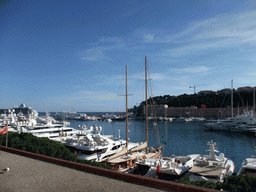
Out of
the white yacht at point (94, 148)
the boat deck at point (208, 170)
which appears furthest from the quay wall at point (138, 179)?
the white yacht at point (94, 148)

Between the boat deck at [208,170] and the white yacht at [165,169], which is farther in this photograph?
the white yacht at [165,169]

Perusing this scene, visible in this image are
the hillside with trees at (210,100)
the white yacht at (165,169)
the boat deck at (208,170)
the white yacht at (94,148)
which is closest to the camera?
the boat deck at (208,170)

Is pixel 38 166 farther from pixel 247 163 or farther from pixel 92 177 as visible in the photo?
pixel 247 163

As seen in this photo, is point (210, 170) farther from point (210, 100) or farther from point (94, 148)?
point (210, 100)

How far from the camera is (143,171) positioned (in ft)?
51.8

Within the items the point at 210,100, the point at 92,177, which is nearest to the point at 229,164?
the point at 92,177

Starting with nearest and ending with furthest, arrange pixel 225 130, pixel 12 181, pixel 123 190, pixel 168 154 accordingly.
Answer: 1. pixel 123 190
2. pixel 12 181
3. pixel 168 154
4. pixel 225 130

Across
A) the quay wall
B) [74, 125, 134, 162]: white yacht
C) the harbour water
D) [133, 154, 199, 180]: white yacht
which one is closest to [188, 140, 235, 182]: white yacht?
[133, 154, 199, 180]: white yacht

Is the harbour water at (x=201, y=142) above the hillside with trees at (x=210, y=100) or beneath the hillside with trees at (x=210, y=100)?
beneath

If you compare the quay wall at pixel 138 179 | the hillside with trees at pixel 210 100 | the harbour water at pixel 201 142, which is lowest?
the harbour water at pixel 201 142

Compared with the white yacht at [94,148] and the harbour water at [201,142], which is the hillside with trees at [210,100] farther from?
the white yacht at [94,148]

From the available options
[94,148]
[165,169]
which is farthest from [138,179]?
[94,148]

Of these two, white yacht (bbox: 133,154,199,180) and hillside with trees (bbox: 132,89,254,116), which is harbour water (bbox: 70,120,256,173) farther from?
hillside with trees (bbox: 132,89,254,116)

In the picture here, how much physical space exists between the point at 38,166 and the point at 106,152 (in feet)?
41.3
